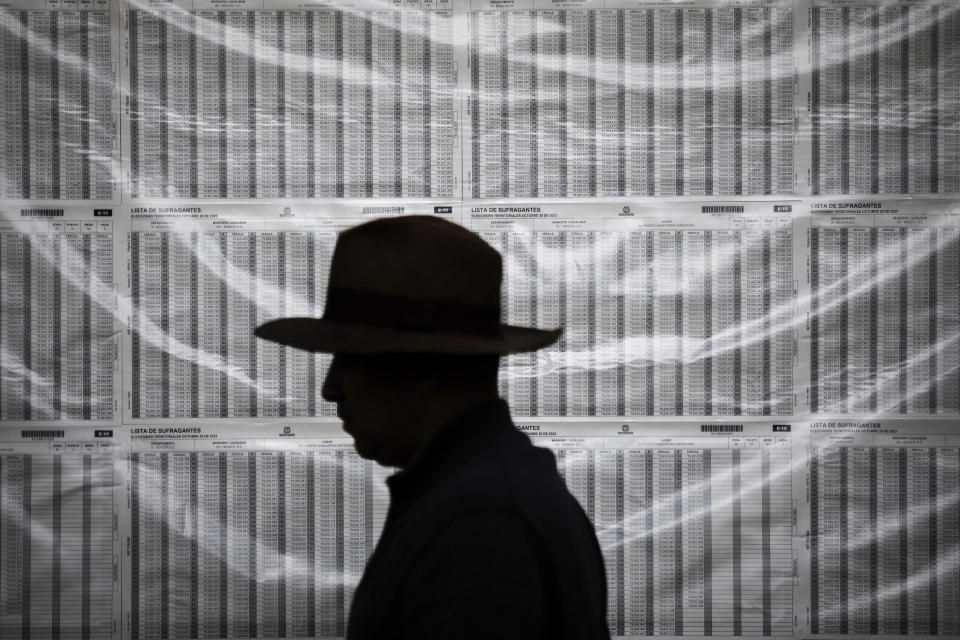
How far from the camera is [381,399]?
1095 mm

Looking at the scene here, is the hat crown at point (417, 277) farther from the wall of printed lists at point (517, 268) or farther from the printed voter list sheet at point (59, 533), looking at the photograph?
the printed voter list sheet at point (59, 533)

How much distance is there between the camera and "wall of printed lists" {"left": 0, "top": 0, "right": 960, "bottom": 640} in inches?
76.5

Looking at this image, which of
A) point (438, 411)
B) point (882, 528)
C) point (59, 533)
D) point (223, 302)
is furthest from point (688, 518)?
point (59, 533)

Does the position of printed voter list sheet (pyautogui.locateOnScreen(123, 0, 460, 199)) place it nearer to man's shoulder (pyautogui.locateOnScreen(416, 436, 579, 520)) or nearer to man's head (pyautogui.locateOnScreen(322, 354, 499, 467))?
man's head (pyautogui.locateOnScreen(322, 354, 499, 467))

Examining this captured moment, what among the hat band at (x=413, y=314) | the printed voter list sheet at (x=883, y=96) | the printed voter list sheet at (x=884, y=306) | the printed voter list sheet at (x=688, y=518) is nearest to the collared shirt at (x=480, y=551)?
the hat band at (x=413, y=314)

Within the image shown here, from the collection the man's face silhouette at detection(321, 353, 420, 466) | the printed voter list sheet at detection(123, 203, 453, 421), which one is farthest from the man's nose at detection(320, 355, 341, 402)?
the printed voter list sheet at detection(123, 203, 453, 421)

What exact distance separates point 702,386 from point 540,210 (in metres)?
0.66

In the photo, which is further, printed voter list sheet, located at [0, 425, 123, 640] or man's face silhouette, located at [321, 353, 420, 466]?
printed voter list sheet, located at [0, 425, 123, 640]

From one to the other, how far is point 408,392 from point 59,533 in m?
1.45

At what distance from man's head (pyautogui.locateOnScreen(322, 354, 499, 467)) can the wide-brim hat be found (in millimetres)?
48

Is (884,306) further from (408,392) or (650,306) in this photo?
(408,392)

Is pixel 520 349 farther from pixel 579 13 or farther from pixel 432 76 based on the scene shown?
pixel 579 13

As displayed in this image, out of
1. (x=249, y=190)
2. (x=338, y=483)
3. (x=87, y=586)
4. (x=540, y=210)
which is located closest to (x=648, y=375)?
(x=540, y=210)

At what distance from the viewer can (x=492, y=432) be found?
1047 mm
